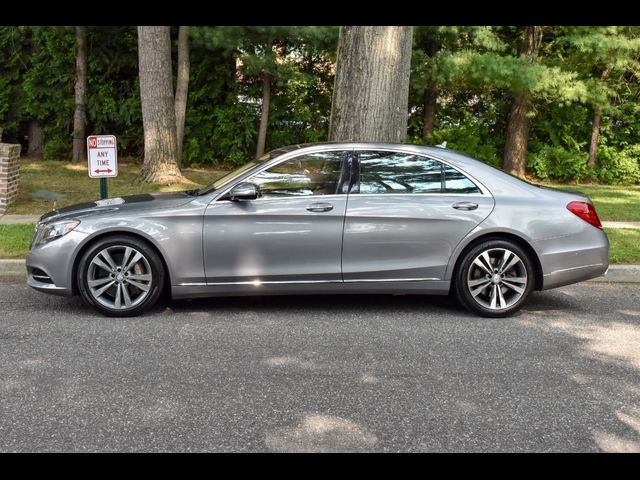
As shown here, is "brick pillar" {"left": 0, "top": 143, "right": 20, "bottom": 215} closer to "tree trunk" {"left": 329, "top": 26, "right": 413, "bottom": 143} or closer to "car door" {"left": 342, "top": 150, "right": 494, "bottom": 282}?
"tree trunk" {"left": 329, "top": 26, "right": 413, "bottom": 143}

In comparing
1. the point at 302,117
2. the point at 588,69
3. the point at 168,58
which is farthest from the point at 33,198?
the point at 588,69

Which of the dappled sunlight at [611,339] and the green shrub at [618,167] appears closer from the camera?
the dappled sunlight at [611,339]

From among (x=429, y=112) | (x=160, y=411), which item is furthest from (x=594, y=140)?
(x=160, y=411)

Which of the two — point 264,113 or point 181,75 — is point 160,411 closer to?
point 181,75

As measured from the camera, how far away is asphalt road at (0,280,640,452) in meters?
3.89

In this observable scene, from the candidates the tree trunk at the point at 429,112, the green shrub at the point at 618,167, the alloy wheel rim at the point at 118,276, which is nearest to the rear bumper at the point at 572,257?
the alloy wheel rim at the point at 118,276

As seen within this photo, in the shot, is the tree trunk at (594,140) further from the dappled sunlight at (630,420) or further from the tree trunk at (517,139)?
the dappled sunlight at (630,420)

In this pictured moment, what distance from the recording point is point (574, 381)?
481 cm

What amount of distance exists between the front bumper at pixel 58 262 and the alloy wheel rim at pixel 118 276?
174 millimetres

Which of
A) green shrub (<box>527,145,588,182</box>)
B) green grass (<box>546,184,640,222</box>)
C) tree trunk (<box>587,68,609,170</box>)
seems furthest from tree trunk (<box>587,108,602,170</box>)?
green grass (<box>546,184,640,222</box>)

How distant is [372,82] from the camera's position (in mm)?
8906

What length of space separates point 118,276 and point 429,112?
1339 centimetres

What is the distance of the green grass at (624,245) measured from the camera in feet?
27.8
